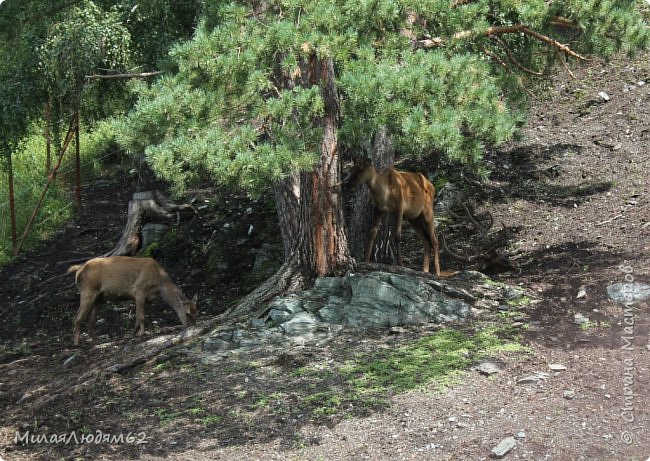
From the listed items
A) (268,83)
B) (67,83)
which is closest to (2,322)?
(67,83)

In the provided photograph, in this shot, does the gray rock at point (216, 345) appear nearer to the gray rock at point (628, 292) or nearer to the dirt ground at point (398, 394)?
the dirt ground at point (398, 394)

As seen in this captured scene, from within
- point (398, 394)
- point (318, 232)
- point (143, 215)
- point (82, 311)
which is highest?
point (318, 232)

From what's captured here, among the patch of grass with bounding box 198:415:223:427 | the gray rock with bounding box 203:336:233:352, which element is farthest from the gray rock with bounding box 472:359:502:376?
the gray rock with bounding box 203:336:233:352

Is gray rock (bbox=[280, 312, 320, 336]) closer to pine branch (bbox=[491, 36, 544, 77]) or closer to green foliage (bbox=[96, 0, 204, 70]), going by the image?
green foliage (bbox=[96, 0, 204, 70])

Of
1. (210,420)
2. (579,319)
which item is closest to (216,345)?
(210,420)

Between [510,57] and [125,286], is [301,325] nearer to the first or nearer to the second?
[125,286]

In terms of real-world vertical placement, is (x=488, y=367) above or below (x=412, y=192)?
below

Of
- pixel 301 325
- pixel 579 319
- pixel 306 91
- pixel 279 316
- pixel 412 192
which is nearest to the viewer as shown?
pixel 306 91

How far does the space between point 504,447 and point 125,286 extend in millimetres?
5653

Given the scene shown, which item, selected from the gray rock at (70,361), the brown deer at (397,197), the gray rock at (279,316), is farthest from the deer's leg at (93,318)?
the brown deer at (397,197)

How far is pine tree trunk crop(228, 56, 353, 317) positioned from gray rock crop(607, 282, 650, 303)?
2700 millimetres

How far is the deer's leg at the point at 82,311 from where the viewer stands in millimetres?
10266

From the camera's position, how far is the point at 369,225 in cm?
1051

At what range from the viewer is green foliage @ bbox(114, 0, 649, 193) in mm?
7133
